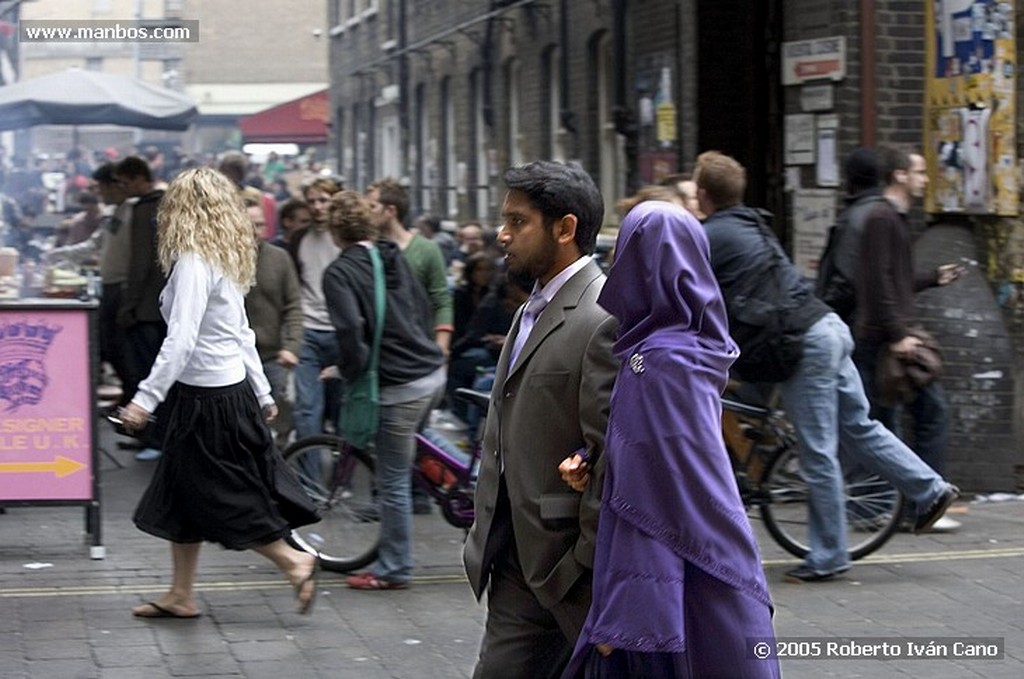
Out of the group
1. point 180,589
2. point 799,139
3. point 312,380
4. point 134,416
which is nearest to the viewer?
point 134,416

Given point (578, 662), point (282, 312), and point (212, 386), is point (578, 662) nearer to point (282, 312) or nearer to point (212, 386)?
point (212, 386)

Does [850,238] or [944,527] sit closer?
[850,238]

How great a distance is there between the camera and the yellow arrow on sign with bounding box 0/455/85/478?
29.4 feet

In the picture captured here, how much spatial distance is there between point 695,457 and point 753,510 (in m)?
5.23

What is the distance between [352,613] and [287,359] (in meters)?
2.68

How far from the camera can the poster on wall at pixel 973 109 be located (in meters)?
11.0

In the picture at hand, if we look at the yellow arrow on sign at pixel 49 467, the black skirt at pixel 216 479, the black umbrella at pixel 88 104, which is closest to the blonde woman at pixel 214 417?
the black skirt at pixel 216 479

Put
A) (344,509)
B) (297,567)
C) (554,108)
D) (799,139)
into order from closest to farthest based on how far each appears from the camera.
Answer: (297,567) → (344,509) → (799,139) → (554,108)

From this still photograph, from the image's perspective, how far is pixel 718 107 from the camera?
14.3 metres

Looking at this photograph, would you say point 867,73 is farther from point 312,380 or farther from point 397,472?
point 397,472

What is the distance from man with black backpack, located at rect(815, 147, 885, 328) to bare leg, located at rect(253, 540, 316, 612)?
11.4 ft

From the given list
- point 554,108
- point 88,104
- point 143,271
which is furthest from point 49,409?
point 554,108

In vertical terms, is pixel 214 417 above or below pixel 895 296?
below

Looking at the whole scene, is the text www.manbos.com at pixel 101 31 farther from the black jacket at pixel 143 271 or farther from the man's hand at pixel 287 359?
the man's hand at pixel 287 359
